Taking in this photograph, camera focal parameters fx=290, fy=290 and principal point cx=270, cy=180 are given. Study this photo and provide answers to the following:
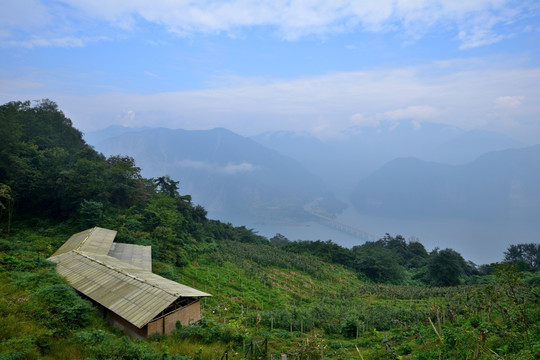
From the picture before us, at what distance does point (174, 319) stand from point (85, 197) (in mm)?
17968

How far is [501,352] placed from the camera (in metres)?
6.77

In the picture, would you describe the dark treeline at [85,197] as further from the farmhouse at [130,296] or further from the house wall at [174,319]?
the house wall at [174,319]

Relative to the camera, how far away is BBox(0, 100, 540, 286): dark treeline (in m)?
21.2

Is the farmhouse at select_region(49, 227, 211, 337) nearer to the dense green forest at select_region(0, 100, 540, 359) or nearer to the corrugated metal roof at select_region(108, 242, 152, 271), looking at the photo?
the dense green forest at select_region(0, 100, 540, 359)

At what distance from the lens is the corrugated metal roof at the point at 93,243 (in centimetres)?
1479

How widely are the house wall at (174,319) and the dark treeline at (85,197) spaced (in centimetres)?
1014

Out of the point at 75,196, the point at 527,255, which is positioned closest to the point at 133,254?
the point at 75,196

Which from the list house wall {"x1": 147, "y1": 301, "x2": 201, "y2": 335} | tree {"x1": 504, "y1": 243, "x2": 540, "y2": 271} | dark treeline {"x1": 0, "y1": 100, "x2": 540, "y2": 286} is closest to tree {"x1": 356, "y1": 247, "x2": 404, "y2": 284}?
dark treeline {"x1": 0, "y1": 100, "x2": 540, "y2": 286}

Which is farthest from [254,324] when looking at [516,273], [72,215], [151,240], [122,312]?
[72,215]

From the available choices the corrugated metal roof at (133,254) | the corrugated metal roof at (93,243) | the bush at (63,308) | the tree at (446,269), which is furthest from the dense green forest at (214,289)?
the corrugated metal roof at (93,243)

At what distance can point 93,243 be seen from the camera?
51.1ft

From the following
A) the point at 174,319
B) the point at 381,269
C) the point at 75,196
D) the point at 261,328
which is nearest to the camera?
the point at 174,319

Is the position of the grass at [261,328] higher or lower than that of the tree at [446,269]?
higher

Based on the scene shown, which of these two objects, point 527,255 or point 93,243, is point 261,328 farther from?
point 527,255
